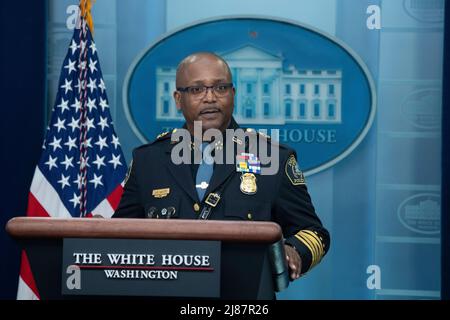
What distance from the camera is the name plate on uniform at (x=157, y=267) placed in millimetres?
1978

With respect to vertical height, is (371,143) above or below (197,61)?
below

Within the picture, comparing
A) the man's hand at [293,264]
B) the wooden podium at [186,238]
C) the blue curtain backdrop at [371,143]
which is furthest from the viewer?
the blue curtain backdrop at [371,143]

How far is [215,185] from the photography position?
2.76 m

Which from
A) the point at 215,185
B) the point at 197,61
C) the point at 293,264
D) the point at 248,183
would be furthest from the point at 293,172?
the point at 293,264

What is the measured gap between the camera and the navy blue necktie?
2.81 metres

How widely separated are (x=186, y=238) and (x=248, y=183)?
865 millimetres

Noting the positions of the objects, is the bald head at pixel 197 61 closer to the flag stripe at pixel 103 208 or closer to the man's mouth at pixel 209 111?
the man's mouth at pixel 209 111

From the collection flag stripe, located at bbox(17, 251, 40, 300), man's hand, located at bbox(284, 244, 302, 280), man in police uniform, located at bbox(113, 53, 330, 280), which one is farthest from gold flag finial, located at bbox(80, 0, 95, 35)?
man's hand, located at bbox(284, 244, 302, 280)

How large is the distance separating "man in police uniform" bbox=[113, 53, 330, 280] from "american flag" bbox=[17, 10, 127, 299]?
1.29m

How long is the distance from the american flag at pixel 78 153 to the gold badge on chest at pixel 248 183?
148 cm

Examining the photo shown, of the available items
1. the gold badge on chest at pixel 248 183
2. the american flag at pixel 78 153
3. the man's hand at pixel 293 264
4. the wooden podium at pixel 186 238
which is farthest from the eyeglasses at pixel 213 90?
the american flag at pixel 78 153

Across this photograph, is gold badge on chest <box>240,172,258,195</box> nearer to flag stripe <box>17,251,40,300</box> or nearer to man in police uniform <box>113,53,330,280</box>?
man in police uniform <box>113,53,330,280</box>

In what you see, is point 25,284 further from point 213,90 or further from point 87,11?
point 213,90
